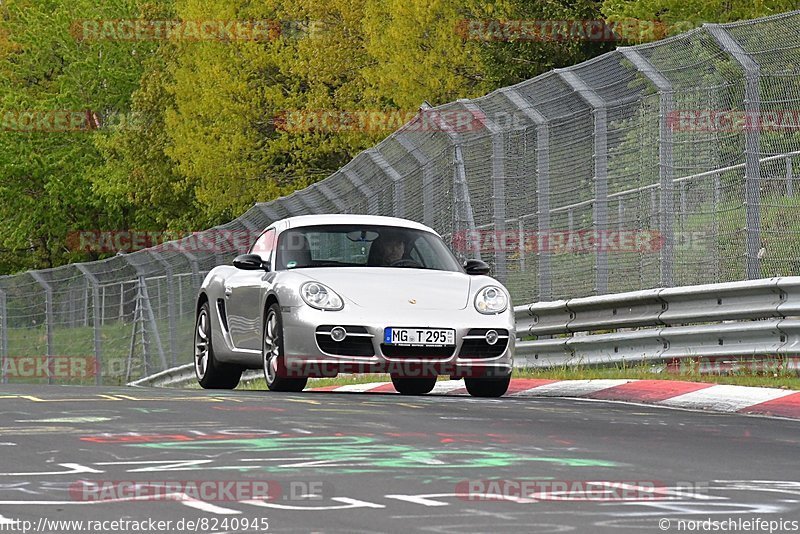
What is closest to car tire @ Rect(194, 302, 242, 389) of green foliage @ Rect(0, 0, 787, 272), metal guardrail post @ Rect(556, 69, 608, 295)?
metal guardrail post @ Rect(556, 69, 608, 295)

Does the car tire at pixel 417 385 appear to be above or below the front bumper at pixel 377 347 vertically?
below

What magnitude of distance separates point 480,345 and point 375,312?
852 mm

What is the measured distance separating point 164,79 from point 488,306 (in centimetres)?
4198

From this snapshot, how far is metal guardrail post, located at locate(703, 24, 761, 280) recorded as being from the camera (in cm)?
Answer: 1341

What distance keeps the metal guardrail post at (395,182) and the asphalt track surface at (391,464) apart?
7.19 meters

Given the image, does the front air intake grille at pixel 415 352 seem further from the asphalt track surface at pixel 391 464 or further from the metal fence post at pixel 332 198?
the metal fence post at pixel 332 198

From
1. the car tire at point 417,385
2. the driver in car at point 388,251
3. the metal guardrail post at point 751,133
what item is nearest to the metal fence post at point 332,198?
the car tire at point 417,385

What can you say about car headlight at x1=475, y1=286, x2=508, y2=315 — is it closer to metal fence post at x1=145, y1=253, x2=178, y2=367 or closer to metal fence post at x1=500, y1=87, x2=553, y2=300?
metal fence post at x1=500, y1=87, x2=553, y2=300

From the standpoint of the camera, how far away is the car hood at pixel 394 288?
12.9 m

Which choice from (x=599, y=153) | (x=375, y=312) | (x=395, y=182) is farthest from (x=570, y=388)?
(x=395, y=182)

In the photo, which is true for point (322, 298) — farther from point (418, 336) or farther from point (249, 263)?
point (249, 263)

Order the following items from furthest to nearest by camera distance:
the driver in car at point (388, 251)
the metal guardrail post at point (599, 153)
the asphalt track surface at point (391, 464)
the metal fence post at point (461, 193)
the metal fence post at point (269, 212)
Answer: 1. the metal fence post at point (269, 212)
2. the metal fence post at point (461, 193)
3. the metal guardrail post at point (599, 153)
4. the driver in car at point (388, 251)
5. the asphalt track surface at point (391, 464)

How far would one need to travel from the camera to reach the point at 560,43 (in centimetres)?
3603

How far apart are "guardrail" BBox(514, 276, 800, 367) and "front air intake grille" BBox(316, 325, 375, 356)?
2.74 meters
